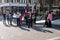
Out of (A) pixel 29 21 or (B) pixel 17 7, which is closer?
(A) pixel 29 21

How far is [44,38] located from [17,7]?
41274 mm

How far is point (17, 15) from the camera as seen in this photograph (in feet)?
66.3

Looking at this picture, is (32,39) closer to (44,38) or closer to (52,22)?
(44,38)

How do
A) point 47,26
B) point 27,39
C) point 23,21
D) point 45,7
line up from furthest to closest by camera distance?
point 45,7, point 23,21, point 47,26, point 27,39

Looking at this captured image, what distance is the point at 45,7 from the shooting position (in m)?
52.3

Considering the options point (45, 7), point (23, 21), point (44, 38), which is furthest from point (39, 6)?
point (44, 38)

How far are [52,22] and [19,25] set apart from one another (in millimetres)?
3173

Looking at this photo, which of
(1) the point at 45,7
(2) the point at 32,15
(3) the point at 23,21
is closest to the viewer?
(2) the point at 32,15

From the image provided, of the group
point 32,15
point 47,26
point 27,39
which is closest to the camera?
point 27,39

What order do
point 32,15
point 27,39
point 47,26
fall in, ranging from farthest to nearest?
1. point 32,15
2. point 47,26
3. point 27,39

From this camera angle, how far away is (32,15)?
764 inches

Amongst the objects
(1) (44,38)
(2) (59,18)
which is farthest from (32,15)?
(1) (44,38)

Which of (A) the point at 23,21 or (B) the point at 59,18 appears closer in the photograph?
(B) the point at 59,18

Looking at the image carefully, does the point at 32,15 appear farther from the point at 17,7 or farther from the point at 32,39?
the point at 17,7
